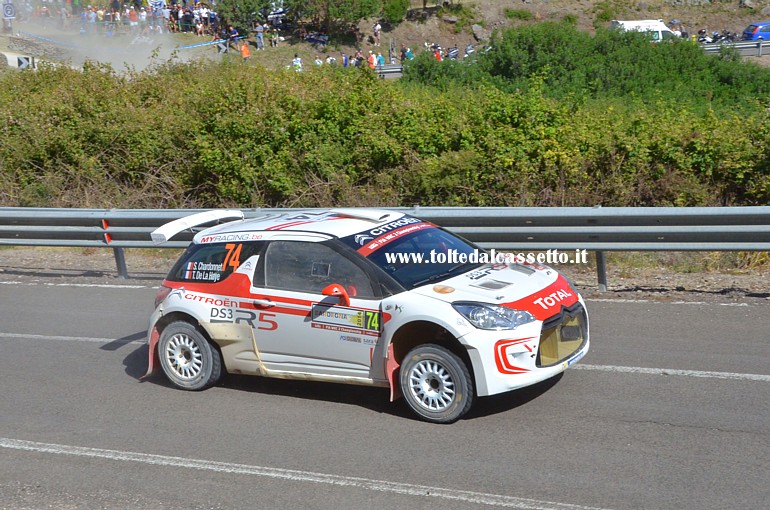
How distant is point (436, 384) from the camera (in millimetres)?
6586

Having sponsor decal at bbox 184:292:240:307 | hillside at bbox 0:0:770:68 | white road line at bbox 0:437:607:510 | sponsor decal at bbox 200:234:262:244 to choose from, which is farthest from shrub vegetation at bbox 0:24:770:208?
hillside at bbox 0:0:770:68

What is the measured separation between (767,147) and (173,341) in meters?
9.17

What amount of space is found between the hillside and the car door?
42.1 metres

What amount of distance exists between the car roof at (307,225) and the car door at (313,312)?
160mm

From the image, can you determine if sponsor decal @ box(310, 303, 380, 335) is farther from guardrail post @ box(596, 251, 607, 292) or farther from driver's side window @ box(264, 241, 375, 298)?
guardrail post @ box(596, 251, 607, 292)

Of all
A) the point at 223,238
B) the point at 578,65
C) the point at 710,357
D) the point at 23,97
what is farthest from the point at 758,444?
the point at 578,65

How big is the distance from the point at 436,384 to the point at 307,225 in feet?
6.23

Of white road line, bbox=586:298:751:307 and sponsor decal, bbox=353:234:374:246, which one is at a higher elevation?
sponsor decal, bbox=353:234:374:246

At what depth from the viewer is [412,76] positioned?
101 feet

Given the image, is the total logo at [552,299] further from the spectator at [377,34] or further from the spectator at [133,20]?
the spectator at [377,34]

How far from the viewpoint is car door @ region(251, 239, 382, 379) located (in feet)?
22.5

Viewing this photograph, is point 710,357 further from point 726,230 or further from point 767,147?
point 767,147

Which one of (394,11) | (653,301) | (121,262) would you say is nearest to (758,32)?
(394,11)

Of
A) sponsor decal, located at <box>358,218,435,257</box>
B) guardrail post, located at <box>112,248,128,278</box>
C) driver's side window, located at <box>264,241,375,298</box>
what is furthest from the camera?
guardrail post, located at <box>112,248,128,278</box>
